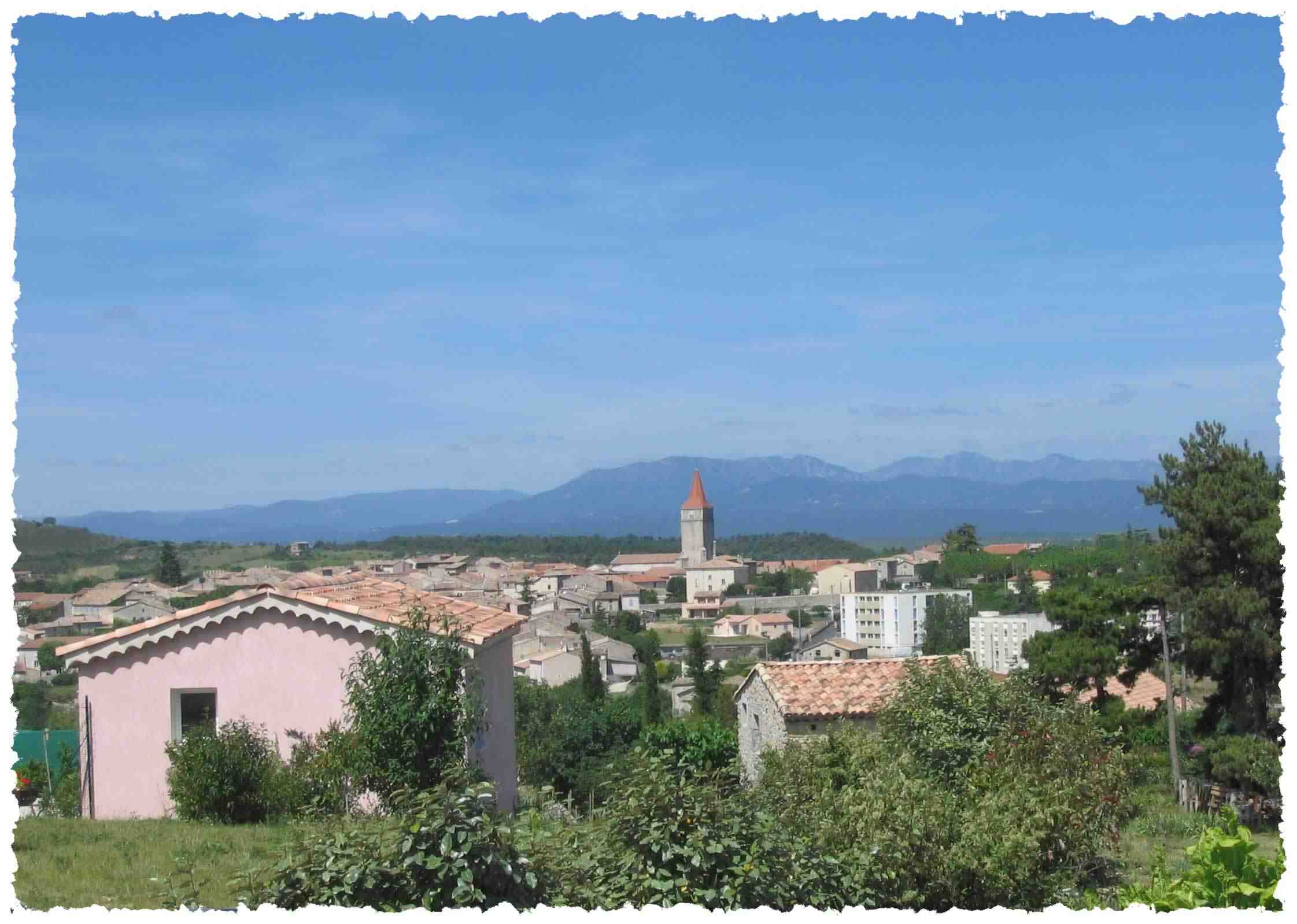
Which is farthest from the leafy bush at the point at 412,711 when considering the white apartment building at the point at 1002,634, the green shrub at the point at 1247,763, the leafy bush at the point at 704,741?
the white apartment building at the point at 1002,634

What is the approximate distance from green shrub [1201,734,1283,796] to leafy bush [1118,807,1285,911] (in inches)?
540

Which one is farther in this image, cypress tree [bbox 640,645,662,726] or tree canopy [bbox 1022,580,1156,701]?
cypress tree [bbox 640,645,662,726]

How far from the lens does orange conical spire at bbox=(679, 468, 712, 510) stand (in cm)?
19075

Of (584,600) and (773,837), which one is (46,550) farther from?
(584,600)

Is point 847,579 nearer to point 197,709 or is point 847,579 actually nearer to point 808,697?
point 808,697

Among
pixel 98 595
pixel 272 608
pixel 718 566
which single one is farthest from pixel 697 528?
pixel 272 608

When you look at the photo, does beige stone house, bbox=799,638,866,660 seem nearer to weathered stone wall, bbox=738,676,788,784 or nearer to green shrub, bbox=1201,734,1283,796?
weathered stone wall, bbox=738,676,788,784

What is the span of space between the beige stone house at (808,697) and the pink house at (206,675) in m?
7.32

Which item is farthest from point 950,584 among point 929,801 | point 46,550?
point 929,801

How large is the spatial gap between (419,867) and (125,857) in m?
4.79

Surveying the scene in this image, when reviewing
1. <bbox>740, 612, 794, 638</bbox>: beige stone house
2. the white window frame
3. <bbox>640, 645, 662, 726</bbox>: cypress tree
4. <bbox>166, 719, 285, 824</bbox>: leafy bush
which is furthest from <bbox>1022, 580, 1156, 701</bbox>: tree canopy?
<bbox>740, 612, 794, 638</bbox>: beige stone house

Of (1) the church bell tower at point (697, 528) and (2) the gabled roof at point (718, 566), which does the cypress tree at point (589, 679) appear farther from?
(1) the church bell tower at point (697, 528)

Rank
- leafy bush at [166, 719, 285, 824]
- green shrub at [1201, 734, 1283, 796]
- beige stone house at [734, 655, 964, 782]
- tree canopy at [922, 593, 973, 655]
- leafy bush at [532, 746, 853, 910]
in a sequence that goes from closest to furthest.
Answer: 1. leafy bush at [532, 746, 853, 910]
2. leafy bush at [166, 719, 285, 824]
3. green shrub at [1201, 734, 1283, 796]
4. beige stone house at [734, 655, 964, 782]
5. tree canopy at [922, 593, 973, 655]

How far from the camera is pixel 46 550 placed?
2275 inches
